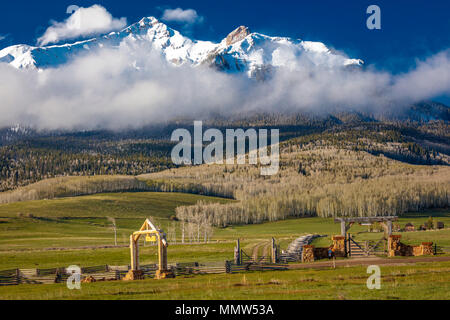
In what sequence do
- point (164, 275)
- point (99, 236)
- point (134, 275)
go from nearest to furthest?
point (134, 275) < point (164, 275) < point (99, 236)

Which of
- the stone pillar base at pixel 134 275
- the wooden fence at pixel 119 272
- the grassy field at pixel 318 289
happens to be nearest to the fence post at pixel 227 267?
the wooden fence at pixel 119 272

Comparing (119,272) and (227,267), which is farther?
(227,267)

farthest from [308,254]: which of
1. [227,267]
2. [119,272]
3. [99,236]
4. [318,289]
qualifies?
[99,236]

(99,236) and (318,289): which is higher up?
(318,289)

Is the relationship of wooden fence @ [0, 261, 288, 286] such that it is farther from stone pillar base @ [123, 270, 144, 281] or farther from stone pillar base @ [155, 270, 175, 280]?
stone pillar base @ [155, 270, 175, 280]

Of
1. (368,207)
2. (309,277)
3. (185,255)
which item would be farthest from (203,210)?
(309,277)

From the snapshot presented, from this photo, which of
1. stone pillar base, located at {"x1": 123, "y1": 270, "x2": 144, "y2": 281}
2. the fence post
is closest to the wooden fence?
the fence post

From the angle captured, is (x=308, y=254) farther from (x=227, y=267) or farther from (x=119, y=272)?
(x=119, y=272)

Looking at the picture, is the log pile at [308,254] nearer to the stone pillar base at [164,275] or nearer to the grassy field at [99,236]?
the stone pillar base at [164,275]

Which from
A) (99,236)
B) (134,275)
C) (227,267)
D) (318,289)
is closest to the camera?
(318,289)

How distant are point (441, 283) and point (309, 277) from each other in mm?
10032

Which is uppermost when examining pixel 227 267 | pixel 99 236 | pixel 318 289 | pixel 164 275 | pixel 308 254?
pixel 318 289

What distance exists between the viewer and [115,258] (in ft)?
263
